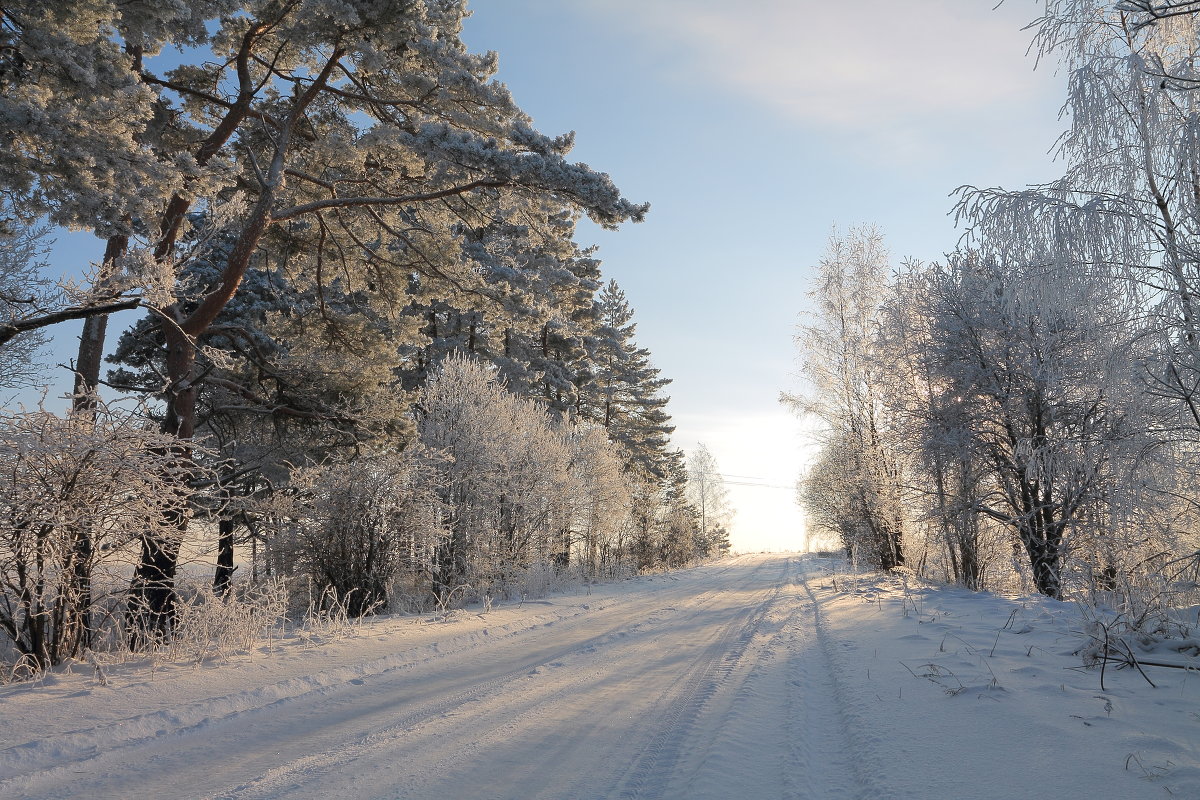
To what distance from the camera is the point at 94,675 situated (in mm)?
5559

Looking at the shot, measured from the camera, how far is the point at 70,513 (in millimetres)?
5445

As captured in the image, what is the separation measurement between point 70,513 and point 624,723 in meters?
5.14

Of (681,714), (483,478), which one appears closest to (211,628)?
(681,714)

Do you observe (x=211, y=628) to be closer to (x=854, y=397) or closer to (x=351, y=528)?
(x=351, y=528)

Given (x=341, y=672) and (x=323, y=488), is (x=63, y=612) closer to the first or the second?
(x=341, y=672)

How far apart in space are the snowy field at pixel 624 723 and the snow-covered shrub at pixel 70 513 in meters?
0.67

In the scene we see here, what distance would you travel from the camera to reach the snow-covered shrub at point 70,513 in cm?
526

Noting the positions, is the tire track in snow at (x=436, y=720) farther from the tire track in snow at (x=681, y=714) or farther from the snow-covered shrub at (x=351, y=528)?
the snow-covered shrub at (x=351, y=528)

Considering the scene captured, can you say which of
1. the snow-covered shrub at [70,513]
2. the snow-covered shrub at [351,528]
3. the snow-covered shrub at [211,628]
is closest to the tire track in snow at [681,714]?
the snow-covered shrub at [211,628]

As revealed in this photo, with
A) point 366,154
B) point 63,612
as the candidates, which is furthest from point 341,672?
point 366,154

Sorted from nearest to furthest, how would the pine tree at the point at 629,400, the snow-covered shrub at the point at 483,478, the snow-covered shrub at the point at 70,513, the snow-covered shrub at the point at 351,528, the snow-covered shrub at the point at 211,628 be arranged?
1. the snow-covered shrub at the point at 70,513
2. the snow-covered shrub at the point at 211,628
3. the snow-covered shrub at the point at 351,528
4. the snow-covered shrub at the point at 483,478
5. the pine tree at the point at 629,400

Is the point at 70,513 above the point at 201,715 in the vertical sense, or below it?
above

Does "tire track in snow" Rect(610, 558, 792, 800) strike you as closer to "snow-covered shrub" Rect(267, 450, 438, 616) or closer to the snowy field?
the snowy field

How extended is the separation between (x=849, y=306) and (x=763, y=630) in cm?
1357
